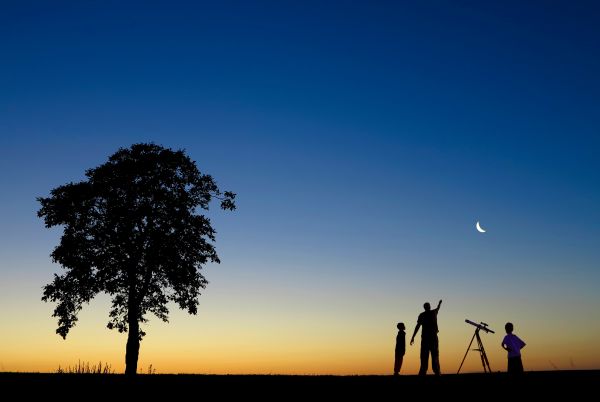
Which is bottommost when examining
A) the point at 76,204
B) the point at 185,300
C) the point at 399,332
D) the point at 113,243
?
the point at 399,332

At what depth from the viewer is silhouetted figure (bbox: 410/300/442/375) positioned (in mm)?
20469

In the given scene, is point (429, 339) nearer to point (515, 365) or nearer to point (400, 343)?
point (400, 343)

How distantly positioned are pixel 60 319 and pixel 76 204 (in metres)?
6.50

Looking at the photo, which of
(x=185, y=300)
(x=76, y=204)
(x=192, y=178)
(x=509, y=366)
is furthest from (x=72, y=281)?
(x=509, y=366)

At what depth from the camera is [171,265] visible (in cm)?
3180

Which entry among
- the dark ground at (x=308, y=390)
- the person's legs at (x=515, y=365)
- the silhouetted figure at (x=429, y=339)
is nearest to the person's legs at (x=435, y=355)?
the silhouetted figure at (x=429, y=339)

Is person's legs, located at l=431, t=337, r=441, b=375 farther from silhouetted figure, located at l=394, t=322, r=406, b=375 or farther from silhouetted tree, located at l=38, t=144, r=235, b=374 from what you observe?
silhouetted tree, located at l=38, t=144, r=235, b=374

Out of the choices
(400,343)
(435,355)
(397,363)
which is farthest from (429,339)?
(397,363)

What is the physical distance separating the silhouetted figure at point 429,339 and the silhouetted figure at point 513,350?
2.48 m

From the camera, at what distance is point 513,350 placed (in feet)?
61.9

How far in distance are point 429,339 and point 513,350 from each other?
2955mm

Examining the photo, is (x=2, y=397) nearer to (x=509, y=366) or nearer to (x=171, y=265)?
(x=509, y=366)

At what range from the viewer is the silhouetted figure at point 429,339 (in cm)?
2047

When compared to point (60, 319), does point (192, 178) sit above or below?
above
